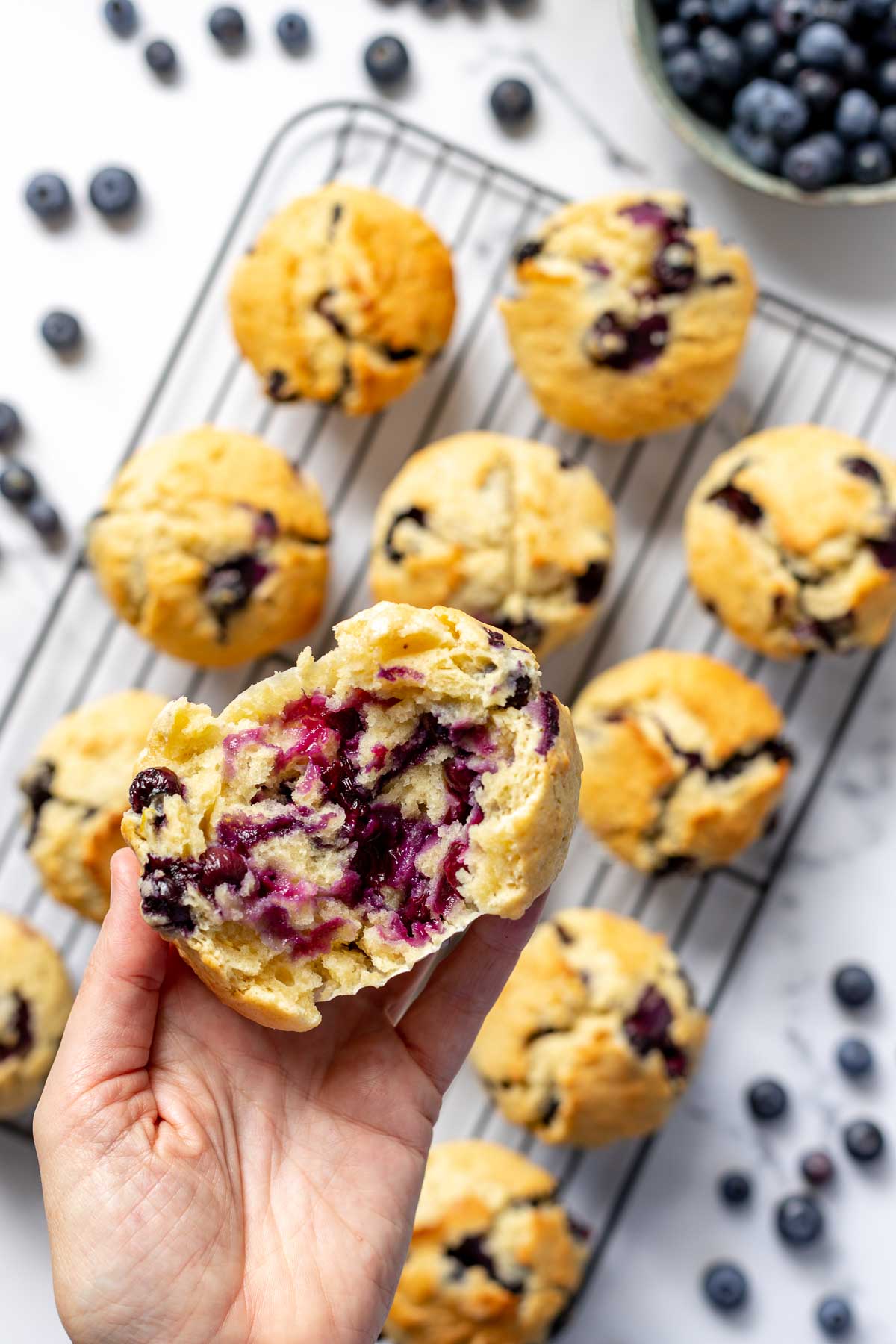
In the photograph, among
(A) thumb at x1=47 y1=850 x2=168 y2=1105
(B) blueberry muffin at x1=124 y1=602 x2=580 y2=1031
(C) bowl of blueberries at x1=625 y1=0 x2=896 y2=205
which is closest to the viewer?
(B) blueberry muffin at x1=124 y1=602 x2=580 y2=1031

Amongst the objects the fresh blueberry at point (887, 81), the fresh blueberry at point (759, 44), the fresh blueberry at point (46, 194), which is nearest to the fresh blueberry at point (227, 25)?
the fresh blueberry at point (46, 194)

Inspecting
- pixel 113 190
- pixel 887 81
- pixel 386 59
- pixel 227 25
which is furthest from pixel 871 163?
pixel 113 190

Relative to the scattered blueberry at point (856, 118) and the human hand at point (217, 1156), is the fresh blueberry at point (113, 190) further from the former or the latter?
the human hand at point (217, 1156)

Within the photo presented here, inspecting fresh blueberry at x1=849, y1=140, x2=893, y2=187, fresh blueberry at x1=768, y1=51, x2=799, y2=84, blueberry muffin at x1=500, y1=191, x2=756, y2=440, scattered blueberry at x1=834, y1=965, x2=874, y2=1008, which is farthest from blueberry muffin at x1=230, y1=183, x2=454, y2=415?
scattered blueberry at x1=834, y1=965, x2=874, y2=1008

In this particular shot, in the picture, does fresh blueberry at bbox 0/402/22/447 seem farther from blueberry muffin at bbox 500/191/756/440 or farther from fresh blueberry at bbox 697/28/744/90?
fresh blueberry at bbox 697/28/744/90

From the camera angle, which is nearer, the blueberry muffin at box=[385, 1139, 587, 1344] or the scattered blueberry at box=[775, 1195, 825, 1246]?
the blueberry muffin at box=[385, 1139, 587, 1344]

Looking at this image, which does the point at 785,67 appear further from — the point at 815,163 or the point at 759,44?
the point at 815,163

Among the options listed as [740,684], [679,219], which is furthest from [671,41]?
[740,684]
